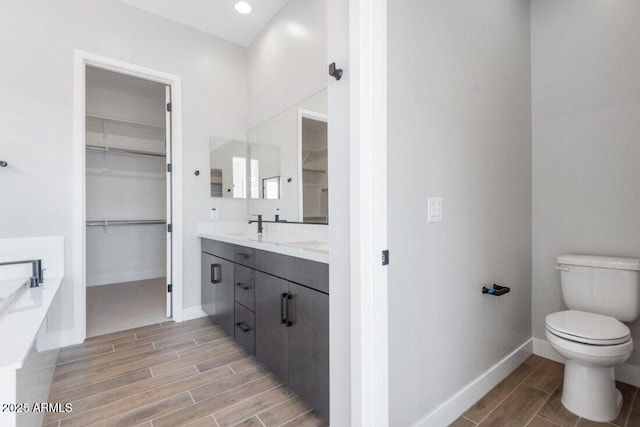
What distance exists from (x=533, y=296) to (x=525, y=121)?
4.21 ft

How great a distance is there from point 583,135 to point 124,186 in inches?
215

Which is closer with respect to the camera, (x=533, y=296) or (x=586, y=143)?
(x=586, y=143)

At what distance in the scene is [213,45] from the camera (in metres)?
3.13

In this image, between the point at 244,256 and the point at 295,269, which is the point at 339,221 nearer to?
the point at 295,269

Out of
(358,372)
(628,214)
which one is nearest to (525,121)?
(628,214)

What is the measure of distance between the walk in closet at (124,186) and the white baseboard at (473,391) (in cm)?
346

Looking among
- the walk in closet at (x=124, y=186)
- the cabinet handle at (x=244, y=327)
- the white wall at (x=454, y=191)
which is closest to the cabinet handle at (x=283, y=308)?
the cabinet handle at (x=244, y=327)

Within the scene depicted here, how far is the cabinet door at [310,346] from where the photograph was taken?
54.1 inches

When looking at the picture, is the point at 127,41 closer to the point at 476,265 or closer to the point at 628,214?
the point at 476,265

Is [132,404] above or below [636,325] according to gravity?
below

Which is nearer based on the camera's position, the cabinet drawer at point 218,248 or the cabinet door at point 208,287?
the cabinet drawer at point 218,248

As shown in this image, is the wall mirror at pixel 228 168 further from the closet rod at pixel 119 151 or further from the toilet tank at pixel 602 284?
the toilet tank at pixel 602 284

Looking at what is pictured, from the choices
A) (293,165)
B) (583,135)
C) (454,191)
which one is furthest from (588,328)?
(293,165)

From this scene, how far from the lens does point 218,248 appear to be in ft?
8.49
